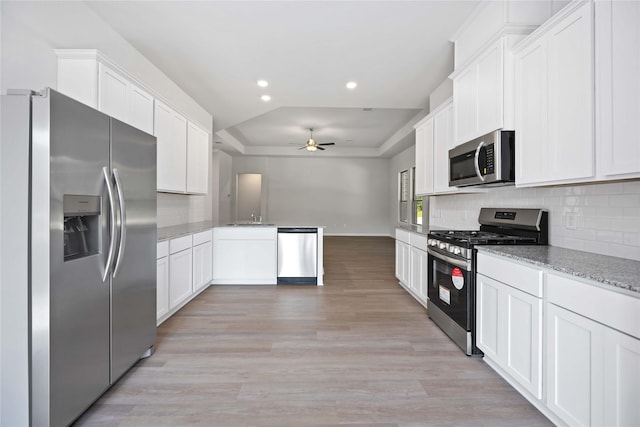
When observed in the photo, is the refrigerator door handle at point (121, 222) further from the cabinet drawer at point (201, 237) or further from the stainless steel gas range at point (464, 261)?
the stainless steel gas range at point (464, 261)

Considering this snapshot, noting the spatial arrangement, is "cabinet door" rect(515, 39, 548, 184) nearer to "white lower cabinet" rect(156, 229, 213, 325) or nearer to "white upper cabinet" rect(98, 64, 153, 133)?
"white lower cabinet" rect(156, 229, 213, 325)

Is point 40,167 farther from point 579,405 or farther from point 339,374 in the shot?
point 579,405

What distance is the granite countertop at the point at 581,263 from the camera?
1400mm

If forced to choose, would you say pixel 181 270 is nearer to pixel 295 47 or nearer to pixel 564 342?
pixel 295 47

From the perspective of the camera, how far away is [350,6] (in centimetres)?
282

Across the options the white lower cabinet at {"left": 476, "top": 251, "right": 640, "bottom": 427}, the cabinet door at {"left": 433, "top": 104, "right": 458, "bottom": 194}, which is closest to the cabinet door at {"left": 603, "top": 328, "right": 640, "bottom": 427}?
the white lower cabinet at {"left": 476, "top": 251, "right": 640, "bottom": 427}

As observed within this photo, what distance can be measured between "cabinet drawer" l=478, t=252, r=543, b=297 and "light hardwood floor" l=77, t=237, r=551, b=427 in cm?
71

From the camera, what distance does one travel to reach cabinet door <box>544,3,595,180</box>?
1.82m

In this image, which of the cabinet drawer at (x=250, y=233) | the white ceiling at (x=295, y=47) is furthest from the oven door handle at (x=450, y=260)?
the cabinet drawer at (x=250, y=233)

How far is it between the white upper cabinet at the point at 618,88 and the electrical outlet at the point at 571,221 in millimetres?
652

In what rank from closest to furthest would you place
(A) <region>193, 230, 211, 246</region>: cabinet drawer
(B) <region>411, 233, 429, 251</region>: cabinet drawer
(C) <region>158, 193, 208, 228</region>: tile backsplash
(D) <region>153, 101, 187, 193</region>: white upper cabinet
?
1. (D) <region>153, 101, 187, 193</region>: white upper cabinet
2. (B) <region>411, 233, 429, 251</region>: cabinet drawer
3. (A) <region>193, 230, 211, 246</region>: cabinet drawer
4. (C) <region>158, 193, 208, 228</region>: tile backsplash

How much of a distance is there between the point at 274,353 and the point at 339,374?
59 cm

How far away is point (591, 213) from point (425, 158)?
2407mm

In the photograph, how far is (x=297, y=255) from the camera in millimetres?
4887
